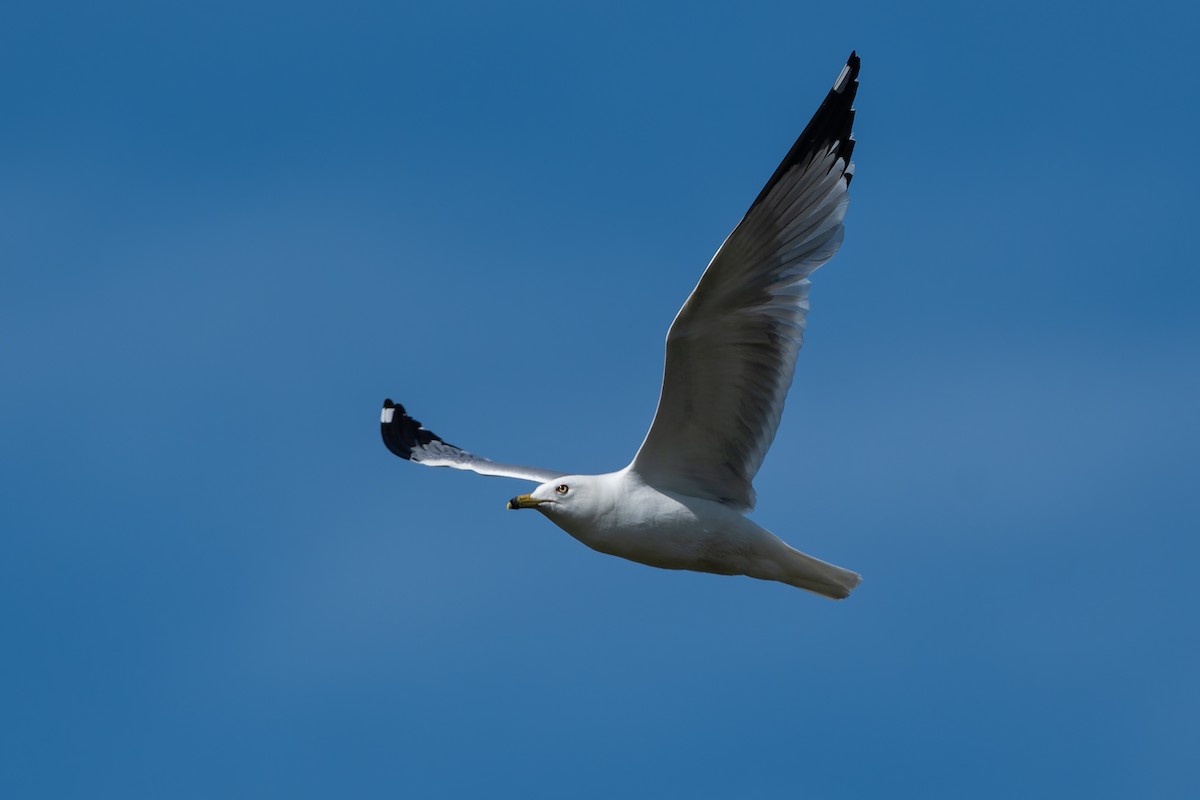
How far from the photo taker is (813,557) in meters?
11.3

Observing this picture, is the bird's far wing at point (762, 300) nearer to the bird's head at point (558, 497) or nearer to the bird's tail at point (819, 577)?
the bird's head at point (558, 497)

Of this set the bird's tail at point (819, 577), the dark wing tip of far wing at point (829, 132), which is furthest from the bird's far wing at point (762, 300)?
the bird's tail at point (819, 577)

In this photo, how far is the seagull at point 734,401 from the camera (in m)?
10.6

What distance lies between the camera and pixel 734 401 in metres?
11.1

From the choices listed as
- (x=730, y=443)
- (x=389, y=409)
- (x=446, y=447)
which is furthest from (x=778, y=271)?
(x=389, y=409)

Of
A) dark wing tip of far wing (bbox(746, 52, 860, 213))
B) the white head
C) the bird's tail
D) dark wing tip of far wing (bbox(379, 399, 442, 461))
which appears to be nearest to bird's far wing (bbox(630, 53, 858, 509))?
dark wing tip of far wing (bbox(746, 52, 860, 213))

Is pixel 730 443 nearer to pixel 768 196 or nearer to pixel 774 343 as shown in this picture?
pixel 774 343

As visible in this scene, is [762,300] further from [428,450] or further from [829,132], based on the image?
[428,450]

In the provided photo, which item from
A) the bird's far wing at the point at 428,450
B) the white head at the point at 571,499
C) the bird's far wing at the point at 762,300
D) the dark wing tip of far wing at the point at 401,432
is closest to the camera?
the bird's far wing at the point at 762,300

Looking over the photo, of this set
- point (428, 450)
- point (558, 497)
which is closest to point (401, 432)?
point (428, 450)

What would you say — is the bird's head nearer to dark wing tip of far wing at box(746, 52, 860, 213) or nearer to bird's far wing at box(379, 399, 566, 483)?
bird's far wing at box(379, 399, 566, 483)

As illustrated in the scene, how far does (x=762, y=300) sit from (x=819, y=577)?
205 centimetres

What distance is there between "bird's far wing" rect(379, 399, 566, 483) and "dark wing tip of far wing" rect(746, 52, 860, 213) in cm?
387

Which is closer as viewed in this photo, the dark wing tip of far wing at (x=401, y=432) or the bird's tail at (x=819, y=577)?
the bird's tail at (x=819, y=577)
